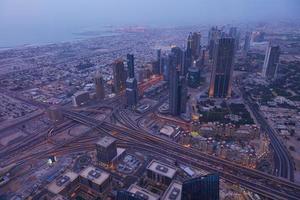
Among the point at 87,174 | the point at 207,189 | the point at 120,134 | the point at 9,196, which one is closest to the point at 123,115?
the point at 120,134

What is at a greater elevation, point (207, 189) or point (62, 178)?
point (207, 189)

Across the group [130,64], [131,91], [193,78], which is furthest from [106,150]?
[193,78]

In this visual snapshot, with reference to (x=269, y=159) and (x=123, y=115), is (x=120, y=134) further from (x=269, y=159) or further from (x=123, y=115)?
(x=269, y=159)

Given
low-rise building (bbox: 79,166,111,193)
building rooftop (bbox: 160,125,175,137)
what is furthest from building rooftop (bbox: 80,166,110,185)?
building rooftop (bbox: 160,125,175,137)

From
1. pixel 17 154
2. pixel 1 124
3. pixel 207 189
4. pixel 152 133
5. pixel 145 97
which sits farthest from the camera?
pixel 145 97

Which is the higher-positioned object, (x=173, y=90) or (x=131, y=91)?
(x=173, y=90)

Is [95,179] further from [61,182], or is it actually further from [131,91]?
[131,91]

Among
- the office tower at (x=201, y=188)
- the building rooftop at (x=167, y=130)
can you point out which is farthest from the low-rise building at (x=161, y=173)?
the building rooftop at (x=167, y=130)
